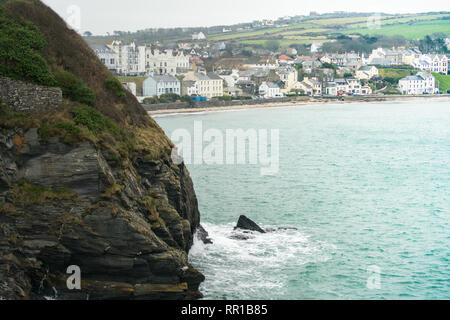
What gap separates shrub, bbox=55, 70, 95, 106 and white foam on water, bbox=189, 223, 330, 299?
5862 millimetres

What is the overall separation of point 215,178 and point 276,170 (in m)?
5.18

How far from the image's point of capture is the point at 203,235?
22.0m

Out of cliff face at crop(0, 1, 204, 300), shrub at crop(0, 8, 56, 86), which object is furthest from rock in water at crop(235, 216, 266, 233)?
shrub at crop(0, 8, 56, 86)

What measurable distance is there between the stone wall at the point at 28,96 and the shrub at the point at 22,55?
23 centimetres

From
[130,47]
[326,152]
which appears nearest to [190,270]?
[326,152]

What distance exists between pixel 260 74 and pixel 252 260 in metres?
108

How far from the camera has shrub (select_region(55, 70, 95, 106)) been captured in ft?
55.4

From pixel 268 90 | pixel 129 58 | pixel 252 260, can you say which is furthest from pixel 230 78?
pixel 252 260

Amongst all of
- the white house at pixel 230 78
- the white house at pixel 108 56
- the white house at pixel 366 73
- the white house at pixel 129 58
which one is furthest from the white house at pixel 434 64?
the white house at pixel 108 56

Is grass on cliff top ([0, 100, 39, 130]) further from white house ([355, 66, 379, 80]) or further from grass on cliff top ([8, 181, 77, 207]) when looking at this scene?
white house ([355, 66, 379, 80])

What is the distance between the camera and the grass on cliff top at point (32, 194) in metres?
14.9

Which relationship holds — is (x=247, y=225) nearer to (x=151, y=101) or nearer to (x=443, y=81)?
(x=151, y=101)
